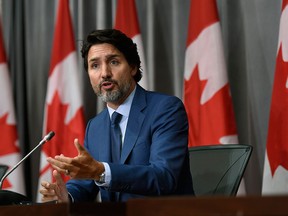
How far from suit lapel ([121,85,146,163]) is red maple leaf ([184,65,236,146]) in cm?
A: 119

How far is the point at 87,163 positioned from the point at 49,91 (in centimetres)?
239

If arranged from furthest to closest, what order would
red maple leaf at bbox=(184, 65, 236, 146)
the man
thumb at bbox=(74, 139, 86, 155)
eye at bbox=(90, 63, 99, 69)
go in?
red maple leaf at bbox=(184, 65, 236, 146) < eye at bbox=(90, 63, 99, 69) < the man < thumb at bbox=(74, 139, 86, 155)

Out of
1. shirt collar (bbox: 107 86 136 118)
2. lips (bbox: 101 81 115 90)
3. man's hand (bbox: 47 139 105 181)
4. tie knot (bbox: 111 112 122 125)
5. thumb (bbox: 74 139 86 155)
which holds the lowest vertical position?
man's hand (bbox: 47 139 105 181)

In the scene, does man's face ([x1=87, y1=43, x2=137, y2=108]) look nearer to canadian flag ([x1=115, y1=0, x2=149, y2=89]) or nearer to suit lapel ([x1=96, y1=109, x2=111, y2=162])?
suit lapel ([x1=96, y1=109, x2=111, y2=162])

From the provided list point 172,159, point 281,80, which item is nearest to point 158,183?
point 172,159

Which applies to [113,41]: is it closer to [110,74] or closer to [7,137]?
[110,74]

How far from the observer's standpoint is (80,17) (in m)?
4.42

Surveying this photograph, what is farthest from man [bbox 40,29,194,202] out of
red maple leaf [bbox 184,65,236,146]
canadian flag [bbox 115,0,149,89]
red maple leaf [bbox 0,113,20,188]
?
red maple leaf [bbox 0,113,20,188]

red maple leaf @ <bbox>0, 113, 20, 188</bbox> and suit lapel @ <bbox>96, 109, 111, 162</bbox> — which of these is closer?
suit lapel @ <bbox>96, 109, 111, 162</bbox>

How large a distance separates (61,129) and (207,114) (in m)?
1.19

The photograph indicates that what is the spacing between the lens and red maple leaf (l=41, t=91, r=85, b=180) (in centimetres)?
406

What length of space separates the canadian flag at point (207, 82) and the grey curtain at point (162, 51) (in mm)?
293

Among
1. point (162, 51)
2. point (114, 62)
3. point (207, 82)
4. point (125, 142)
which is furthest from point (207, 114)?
point (125, 142)

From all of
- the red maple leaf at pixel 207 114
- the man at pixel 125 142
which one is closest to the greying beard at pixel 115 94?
the man at pixel 125 142
